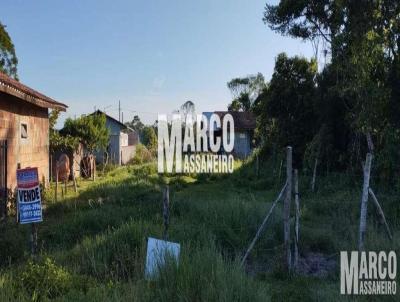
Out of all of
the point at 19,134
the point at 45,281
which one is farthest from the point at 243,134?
the point at 45,281

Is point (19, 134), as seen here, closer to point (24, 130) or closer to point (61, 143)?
point (24, 130)

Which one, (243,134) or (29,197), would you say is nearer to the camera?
(29,197)

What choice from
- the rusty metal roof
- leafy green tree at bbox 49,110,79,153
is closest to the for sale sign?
the rusty metal roof

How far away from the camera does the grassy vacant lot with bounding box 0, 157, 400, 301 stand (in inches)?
160

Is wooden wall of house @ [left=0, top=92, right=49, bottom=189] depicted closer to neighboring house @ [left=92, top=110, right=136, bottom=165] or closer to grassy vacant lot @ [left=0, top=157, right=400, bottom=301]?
grassy vacant lot @ [left=0, top=157, right=400, bottom=301]

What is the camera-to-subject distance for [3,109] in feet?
33.8

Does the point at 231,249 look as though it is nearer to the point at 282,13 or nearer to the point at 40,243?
the point at 40,243

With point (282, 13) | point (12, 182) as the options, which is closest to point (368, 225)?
point (12, 182)

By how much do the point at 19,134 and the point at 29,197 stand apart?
7.31 metres

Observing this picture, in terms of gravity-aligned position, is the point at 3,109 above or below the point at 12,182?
above

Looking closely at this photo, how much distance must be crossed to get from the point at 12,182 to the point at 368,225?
865cm

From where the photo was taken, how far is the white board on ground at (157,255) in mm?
4395

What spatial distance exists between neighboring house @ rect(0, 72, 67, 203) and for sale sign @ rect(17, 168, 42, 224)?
4606mm

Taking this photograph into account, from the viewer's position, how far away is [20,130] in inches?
464
